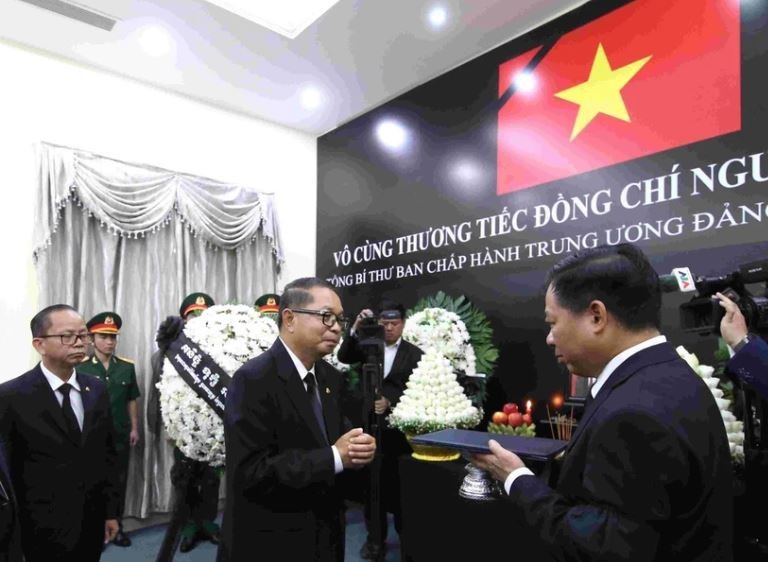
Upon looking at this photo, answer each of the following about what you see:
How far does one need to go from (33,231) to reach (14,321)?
2.14 feet

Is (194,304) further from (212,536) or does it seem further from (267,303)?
(212,536)

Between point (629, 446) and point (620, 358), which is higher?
point (620, 358)

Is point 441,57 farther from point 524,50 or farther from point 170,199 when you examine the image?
point 170,199

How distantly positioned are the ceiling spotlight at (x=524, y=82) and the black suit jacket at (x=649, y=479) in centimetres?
305

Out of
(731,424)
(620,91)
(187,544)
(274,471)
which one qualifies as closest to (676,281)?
(731,424)

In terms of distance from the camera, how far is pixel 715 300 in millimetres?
1775

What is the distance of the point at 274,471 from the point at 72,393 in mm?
1323

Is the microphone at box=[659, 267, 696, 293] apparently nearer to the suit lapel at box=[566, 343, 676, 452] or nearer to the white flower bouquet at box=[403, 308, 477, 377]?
the suit lapel at box=[566, 343, 676, 452]

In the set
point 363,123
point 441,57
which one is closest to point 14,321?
point 363,123

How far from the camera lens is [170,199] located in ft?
14.8

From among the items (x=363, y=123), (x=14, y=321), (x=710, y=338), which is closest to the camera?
(x=710, y=338)

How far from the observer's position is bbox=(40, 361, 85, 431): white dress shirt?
224cm

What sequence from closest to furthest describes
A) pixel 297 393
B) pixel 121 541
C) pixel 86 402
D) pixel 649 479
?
pixel 649 479 < pixel 297 393 < pixel 86 402 < pixel 121 541

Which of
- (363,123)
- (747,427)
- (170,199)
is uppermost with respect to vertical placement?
(363,123)
